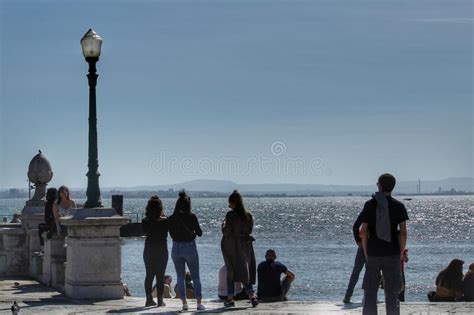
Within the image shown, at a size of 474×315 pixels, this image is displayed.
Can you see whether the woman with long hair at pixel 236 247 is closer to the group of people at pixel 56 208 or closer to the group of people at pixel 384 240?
the group of people at pixel 384 240

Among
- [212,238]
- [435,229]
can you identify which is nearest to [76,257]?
[212,238]

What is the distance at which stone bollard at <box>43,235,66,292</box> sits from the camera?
46.4 ft

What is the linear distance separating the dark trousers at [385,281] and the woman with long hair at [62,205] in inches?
231

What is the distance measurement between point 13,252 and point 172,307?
5.26 meters

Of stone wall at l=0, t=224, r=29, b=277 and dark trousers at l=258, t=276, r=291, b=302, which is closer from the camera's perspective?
dark trousers at l=258, t=276, r=291, b=302

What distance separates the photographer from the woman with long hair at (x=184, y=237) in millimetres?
11930

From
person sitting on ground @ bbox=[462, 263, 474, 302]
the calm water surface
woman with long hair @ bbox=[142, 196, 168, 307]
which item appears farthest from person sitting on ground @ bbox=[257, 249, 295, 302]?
the calm water surface

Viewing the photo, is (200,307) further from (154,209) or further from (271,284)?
(271,284)

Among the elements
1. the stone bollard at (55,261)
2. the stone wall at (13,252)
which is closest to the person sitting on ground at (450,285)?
the stone bollard at (55,261)

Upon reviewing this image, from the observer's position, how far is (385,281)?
32.2 ft

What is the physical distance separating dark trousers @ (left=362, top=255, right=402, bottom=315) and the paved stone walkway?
1.47 meters

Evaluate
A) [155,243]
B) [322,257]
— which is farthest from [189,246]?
[322,257]

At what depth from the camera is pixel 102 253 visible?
41.3ft

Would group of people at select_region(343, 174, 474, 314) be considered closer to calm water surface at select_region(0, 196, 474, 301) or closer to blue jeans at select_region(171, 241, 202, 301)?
blue jeans at select_region(171, 241, 202, 301)
